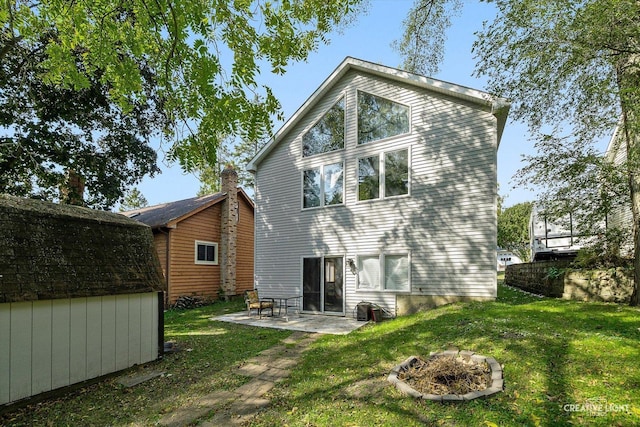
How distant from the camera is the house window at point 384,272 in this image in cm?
1040

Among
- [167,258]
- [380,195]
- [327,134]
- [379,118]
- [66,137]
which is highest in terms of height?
[66,137]

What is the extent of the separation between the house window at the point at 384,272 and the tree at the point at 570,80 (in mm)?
4964

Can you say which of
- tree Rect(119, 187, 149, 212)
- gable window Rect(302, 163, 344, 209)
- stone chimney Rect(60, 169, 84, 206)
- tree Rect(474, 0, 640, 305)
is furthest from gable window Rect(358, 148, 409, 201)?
tree Rect(119, 187, 149, 212)

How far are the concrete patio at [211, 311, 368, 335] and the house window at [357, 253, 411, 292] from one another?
134cm

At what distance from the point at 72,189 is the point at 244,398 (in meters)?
14.4

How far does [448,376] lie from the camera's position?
14.5ft

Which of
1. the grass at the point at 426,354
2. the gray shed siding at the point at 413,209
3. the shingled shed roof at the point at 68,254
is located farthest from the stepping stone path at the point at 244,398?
the gray shed siding at the point at 413,209

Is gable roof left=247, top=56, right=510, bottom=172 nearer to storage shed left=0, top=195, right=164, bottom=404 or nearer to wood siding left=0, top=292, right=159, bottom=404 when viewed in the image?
storage shed left=0, top=195, right=164, bottom=404

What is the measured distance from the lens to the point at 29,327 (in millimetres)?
4891

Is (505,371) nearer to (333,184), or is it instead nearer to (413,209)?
(413,209)

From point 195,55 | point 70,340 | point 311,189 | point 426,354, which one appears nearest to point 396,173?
point 311,189

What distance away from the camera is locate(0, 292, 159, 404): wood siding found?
4699mm

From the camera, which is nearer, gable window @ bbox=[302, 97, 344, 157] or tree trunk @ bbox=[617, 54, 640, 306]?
tree trunk @ bbox=[617, 54, 640, 306]

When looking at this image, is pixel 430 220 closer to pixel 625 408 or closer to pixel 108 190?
pixel 625 408
